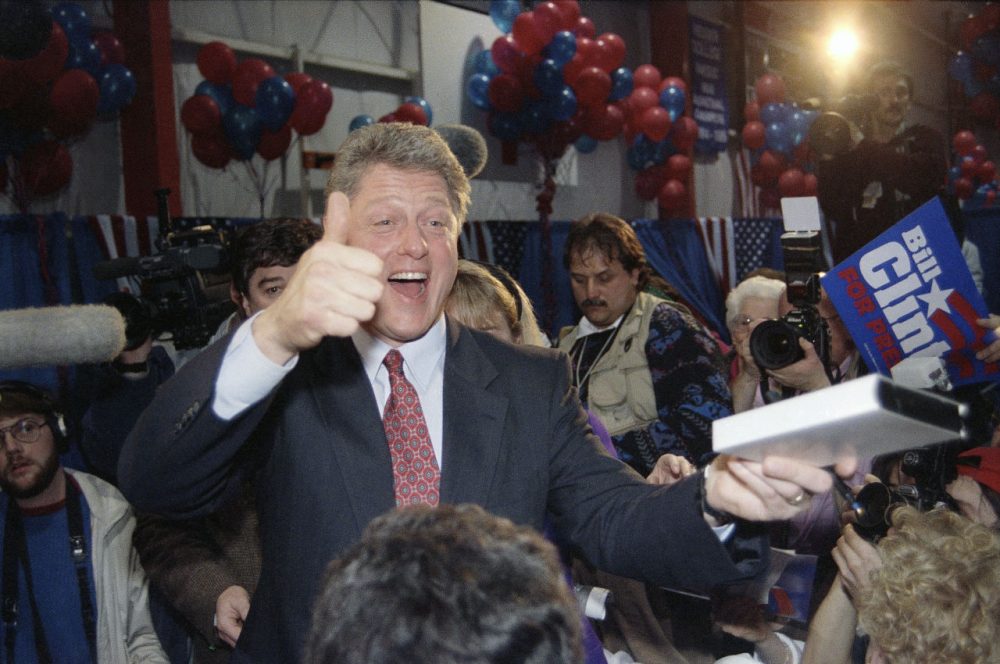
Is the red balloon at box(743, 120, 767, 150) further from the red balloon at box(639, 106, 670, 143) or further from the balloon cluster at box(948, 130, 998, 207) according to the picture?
the balloon cluster at box(948, 130, 998, 207)

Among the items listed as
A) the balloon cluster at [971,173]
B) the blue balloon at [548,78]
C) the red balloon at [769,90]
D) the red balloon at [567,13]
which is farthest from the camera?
the balloon cluster at [971,173]

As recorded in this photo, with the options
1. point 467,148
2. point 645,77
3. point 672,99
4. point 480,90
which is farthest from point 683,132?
point 467,148

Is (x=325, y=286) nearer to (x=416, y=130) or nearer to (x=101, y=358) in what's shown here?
(x=101, y=358)

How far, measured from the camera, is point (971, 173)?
1283 cm

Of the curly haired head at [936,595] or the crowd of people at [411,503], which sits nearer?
the crowd of people at [411,503]

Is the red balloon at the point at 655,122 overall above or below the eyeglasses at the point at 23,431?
above

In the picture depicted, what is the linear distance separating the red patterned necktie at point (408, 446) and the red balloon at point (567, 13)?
19.0ft

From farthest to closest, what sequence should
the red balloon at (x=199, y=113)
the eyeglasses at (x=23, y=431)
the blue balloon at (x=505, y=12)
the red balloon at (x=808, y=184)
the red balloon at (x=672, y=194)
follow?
1. the red balloon at (x=808, y=184)
2. the red balloon at (x=672, y=194)
3. the blue balloon at (x=505, y=12)
4. the red balloon at (x=199, y=113)
5. the eyeglasses at (x=23, y=431)

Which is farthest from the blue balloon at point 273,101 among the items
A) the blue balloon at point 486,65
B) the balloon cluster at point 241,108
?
the blue balloon at point 486,65

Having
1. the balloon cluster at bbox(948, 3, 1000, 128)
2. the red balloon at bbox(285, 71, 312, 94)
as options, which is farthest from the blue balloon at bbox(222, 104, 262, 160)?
the balloon cluster at bbox(948, 3, 1000, 128)

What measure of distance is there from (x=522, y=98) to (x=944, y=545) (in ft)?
19.7

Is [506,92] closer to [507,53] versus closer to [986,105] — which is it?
[507,53]

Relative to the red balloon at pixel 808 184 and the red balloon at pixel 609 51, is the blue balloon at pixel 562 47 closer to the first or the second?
the red balloon at pixel 609 51

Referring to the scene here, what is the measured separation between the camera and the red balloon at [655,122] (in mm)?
8094
